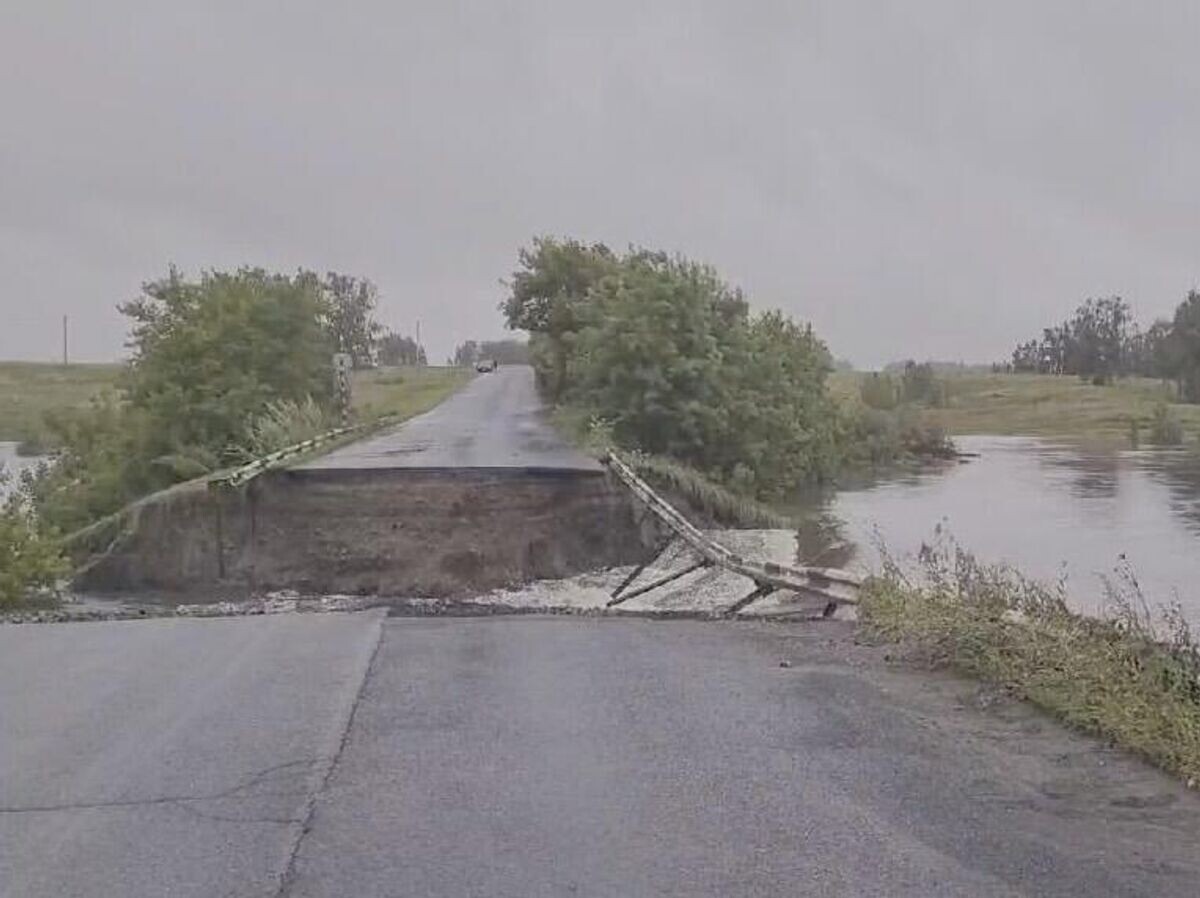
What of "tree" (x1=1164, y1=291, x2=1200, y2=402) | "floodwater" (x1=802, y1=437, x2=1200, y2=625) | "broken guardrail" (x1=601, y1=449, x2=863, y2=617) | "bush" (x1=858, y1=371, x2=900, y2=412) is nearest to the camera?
"broken guardrail" (x1=601, y1=449, x2=863, y2=617)

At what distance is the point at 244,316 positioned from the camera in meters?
43.8

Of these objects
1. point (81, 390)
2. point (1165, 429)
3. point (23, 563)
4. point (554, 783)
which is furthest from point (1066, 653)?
point (81, 390)

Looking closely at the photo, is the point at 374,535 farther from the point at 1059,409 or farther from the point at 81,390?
the point at 81,390

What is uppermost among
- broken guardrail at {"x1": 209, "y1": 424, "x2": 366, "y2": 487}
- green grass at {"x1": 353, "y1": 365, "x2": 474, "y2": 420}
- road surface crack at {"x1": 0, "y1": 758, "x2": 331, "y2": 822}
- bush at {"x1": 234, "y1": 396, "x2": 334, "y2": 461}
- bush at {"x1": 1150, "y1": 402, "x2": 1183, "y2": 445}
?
green grass at {"x1": 353, "y1": 365, "x2": 474, "y2": 420}

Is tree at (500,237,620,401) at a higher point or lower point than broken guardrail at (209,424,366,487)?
higher

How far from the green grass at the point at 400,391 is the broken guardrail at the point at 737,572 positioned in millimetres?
27080

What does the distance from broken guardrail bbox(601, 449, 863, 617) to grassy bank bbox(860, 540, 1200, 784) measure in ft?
6.41

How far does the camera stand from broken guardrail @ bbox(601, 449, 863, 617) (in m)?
14.2

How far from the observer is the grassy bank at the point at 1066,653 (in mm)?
7785

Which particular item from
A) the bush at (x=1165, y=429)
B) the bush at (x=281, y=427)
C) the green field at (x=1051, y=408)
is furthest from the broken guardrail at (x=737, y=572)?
the bush at (x=1165, y=429)

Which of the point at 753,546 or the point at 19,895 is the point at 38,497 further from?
the point at 19,895

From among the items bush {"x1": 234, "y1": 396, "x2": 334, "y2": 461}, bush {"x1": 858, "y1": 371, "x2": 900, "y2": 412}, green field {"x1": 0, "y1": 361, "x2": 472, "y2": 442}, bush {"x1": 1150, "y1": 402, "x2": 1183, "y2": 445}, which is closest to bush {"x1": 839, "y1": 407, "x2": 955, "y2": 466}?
bush {"x1": 858, "y1": 371, "x2": 900, "y2": 412}

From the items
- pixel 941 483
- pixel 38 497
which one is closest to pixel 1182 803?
pixel 38 497

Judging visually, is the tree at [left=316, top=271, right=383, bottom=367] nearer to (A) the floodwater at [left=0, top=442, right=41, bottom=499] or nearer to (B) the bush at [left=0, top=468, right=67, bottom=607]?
(A) the floodwater at [left=0, top=442, right=41, bottom=499]
